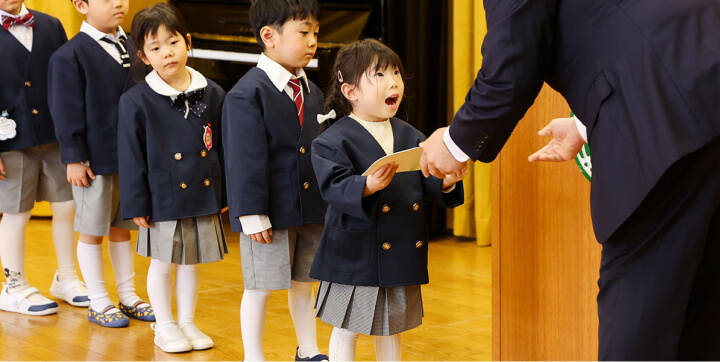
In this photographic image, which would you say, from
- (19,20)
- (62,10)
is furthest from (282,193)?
(62,10)

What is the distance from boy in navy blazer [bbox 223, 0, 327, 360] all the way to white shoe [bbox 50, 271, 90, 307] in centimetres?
107

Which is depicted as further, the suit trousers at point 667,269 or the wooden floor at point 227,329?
the wooden floor at point 227,329

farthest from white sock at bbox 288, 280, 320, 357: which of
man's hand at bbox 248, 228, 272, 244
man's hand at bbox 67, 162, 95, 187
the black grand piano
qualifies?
the black grand piano

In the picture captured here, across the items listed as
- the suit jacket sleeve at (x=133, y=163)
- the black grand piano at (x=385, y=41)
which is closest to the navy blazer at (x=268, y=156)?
the suit jacket sleeve at (x=133, y=163)

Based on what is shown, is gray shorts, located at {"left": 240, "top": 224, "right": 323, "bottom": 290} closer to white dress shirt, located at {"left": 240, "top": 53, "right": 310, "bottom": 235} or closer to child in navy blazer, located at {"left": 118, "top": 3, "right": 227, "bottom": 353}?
white dress shirt, located at {"left": 240, "top": 53, "right": 310, "bottom": 235}

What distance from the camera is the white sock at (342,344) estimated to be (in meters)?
1.94

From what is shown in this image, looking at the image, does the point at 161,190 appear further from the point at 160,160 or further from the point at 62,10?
the point at 62,10

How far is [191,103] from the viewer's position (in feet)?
8.45

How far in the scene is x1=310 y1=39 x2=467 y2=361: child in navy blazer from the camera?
1857mm

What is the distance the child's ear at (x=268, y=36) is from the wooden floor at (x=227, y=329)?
95cm

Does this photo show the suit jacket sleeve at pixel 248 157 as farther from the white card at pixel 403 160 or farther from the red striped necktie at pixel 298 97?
the white card at pixel 403 160

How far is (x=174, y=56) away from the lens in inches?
100.0

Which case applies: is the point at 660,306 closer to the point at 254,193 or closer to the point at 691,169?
the point at 691,169

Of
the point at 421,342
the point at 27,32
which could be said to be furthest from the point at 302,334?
the point at 27,32
